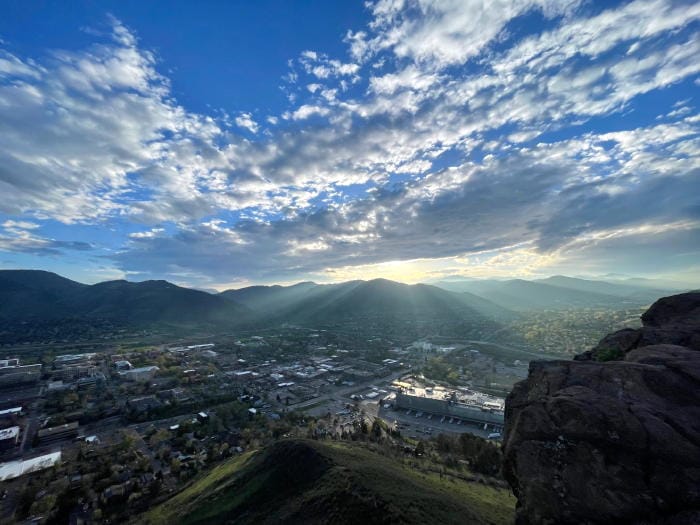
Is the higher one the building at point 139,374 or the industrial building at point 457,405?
the building at point 139,374

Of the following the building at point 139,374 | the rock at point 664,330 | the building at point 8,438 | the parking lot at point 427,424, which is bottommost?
the parking lot at point 427,424

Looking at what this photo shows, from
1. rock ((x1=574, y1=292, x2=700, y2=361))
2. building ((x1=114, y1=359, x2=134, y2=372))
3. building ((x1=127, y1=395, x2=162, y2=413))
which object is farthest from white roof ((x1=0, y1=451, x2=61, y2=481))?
rock ((x1=574, y1=292, x2=700, y2=361))

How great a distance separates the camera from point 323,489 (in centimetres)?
3894

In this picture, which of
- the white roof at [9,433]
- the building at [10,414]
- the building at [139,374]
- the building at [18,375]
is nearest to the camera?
the white roof at [9,433]

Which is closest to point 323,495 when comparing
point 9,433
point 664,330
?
point 664,330

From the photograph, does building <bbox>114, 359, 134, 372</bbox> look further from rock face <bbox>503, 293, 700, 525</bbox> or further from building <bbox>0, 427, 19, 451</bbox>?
rock face <bbox>503, 293, 700, 525</bbox>

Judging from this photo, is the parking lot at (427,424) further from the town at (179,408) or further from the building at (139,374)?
the building at (139,374)

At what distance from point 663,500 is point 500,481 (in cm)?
4920

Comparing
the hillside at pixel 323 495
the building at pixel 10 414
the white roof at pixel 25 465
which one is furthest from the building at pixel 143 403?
the hillside at pixel 323 495

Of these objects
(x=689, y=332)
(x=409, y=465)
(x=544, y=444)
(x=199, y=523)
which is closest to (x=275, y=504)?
(x=199, y=523)

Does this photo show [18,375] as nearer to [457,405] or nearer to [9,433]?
[9,433]

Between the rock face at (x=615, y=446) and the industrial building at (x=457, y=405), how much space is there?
78.0m

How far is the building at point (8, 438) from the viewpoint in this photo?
7575 cm

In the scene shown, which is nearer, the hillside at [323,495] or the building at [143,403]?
the hillside at [323,495]
